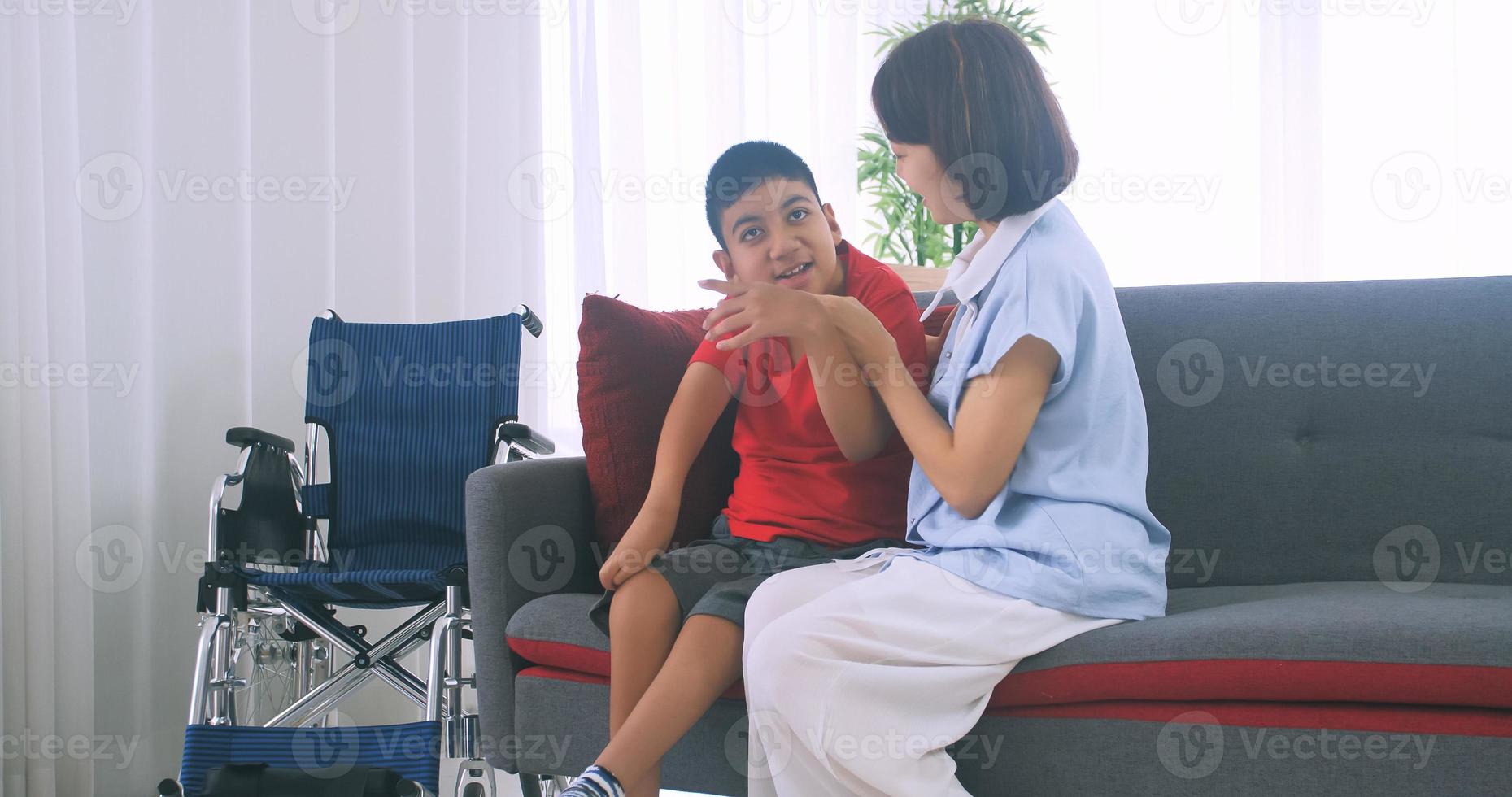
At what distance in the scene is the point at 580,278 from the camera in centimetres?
324

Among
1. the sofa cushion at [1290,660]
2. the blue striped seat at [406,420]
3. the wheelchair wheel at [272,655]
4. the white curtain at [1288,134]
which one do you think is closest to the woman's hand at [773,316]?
the sofa cushion at [1290,660]

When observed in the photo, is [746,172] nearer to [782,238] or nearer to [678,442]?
[782,238]

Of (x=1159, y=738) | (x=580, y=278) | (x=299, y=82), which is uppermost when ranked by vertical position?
(x=299, y=82)

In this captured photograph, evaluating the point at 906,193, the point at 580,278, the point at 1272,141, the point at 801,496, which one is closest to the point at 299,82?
the point at 580,278

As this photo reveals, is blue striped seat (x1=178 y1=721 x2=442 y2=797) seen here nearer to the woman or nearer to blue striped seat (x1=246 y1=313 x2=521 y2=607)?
the woman

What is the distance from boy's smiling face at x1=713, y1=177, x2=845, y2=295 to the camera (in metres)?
1.51

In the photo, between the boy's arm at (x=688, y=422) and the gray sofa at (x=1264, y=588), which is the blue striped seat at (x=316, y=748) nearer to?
the gray sofa at (x=1264, y=588)

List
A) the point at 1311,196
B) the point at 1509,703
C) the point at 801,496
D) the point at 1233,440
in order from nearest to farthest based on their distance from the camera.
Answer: the point at 1509,703
the point at 801,496
the point at 1233,440
the point at 1311,196

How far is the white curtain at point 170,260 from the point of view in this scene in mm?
2125

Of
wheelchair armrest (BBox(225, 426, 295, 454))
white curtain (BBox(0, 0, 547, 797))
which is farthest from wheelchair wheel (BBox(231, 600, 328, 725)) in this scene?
wheelchair armrest (BBox(225, 426, 295, 454))

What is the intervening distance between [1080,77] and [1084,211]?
1.35 ft

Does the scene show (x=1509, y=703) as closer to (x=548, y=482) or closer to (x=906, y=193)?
(x=548, y=482)

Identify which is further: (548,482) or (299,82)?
(299,82)

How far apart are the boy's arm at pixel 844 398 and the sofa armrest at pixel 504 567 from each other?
43 centimetres
